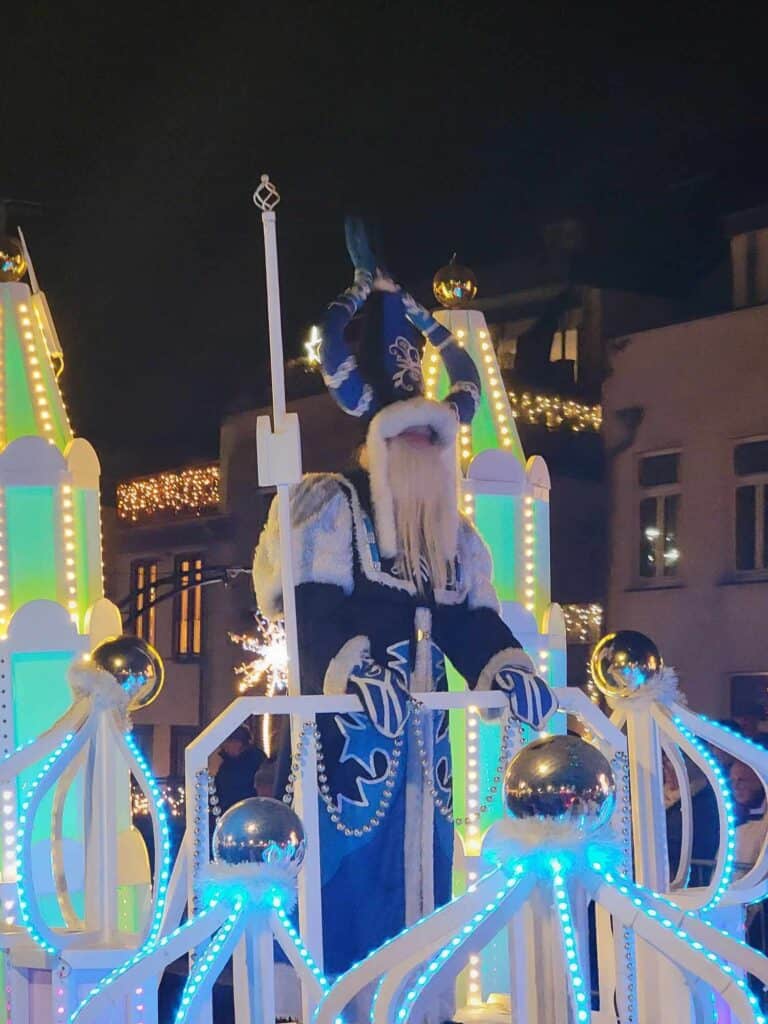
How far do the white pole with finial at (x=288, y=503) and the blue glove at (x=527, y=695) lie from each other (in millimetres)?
602

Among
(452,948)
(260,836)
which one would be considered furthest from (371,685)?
(452,948)

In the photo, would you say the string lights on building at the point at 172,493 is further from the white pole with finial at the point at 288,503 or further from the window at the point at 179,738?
the white pole with finial at the point at 288,503

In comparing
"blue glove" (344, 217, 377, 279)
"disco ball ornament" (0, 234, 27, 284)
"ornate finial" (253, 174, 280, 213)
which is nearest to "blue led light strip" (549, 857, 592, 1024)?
"ornate finial" (253, 174, 280, 213)

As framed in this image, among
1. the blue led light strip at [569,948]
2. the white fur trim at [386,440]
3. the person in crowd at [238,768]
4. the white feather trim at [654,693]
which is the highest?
the white fur trim at [386,440]

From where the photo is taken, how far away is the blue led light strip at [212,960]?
3.11 m

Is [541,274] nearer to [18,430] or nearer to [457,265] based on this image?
[457,265]

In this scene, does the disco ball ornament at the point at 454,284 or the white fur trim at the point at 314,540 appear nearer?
the white fur trim at the point at 314,540

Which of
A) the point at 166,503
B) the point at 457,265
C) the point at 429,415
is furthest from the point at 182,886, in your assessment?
the point at 166,503

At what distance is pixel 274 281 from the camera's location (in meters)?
4.55

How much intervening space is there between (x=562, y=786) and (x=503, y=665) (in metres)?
2.15

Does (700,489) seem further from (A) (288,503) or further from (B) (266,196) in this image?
(B) (266,196)

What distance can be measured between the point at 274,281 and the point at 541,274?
315 inches

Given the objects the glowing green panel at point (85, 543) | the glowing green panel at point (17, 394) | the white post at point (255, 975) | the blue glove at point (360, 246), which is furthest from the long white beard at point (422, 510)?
the white post at point (255, 975)

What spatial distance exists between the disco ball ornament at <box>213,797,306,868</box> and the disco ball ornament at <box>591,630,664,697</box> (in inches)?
62.7
